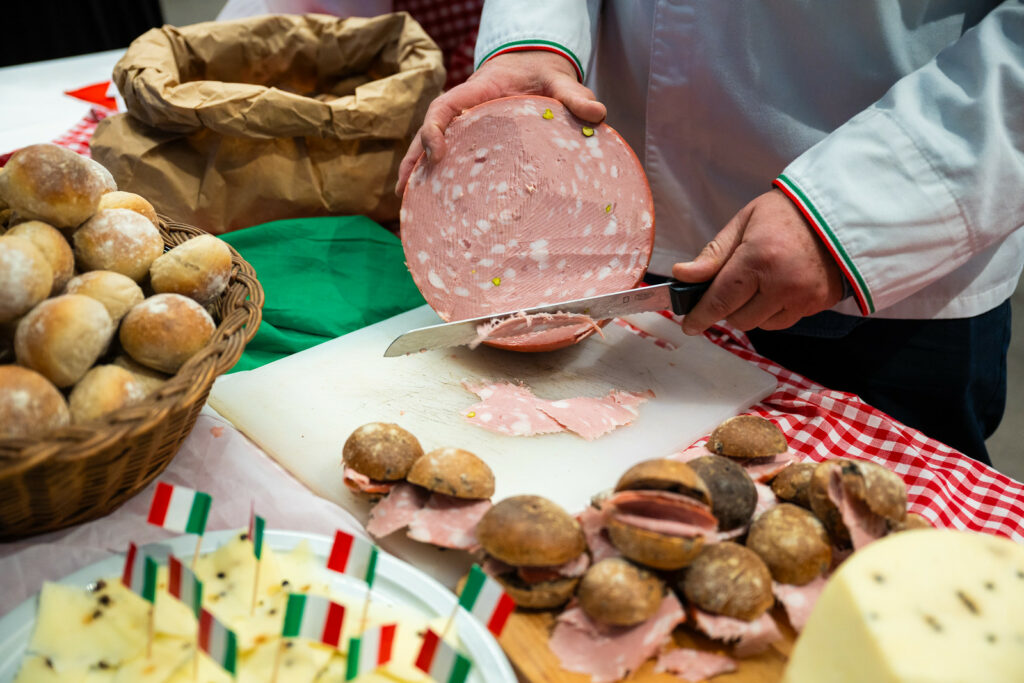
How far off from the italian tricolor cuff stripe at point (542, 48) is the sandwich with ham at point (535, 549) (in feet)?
3.58

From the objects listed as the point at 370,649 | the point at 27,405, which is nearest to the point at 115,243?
the point at 27,405

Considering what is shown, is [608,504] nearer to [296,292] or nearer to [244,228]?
[296,292]

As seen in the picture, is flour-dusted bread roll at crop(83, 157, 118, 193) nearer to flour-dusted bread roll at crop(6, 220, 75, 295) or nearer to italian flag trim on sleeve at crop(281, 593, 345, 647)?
flour-dusted bread roll at crop(6, 220, 75, 295)

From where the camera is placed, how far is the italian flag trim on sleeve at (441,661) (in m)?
0.76

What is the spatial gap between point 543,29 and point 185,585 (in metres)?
1.34

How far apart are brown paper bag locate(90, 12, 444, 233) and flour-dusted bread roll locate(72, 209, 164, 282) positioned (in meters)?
0.63

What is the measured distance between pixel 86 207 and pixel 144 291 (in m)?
0.15

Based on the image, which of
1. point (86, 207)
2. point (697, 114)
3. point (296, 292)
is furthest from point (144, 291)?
point (697, 114)

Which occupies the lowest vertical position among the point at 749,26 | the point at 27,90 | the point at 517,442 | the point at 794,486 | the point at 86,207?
the point at 517,442

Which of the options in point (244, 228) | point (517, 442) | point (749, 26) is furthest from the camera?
point (244, 228)

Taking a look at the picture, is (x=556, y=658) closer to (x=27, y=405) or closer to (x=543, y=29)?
(x=27, y=405)

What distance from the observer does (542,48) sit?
1635 mm

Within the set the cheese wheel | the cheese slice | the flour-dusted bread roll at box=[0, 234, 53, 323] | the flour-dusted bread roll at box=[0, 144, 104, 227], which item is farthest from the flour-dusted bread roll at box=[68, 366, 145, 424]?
the cheese slice

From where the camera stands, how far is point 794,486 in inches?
41.7
